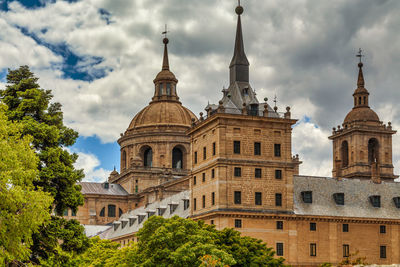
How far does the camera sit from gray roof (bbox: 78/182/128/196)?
133m

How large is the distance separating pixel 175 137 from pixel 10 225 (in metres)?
98.9

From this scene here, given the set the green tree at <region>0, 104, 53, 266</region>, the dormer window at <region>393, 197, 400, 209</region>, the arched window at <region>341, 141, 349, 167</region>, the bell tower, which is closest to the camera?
the green tree at <region>0, 104, 53, 266</region>

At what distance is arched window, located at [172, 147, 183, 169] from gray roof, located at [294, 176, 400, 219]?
54548mm

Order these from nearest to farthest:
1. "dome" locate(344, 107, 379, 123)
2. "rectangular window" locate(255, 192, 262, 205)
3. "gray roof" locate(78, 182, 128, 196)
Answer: "rectangular window" locate(255, 192, 262, 205) < "dome" locate(344, 107, 379, 123) < "gray roof" locate(78, 182, 128, 196)

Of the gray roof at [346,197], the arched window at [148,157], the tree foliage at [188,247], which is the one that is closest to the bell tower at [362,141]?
the gray roof at [346,197]

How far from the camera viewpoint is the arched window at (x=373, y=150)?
382 feet

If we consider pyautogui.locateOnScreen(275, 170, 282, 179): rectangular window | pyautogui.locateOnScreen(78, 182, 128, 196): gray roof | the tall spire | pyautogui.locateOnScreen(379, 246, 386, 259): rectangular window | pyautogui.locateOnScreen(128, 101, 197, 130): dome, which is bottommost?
pyautogui.locateOnScreen(379, 246, 386, 259): rectangular window

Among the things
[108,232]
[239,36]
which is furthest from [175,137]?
[239,36]

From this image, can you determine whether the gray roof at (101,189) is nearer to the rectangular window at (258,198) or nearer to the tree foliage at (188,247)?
the rectangular window at (258,198)

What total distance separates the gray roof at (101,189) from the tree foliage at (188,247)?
2799 inches

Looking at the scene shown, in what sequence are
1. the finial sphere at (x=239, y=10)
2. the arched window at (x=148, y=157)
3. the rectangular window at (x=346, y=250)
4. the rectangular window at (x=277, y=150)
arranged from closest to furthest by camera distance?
the rectangular window at (x=277, y=150) < the rectangular window at (x=346, y=250) < the finial sphere at (x=239, y=10) < the arched window at (x=148, y=157)

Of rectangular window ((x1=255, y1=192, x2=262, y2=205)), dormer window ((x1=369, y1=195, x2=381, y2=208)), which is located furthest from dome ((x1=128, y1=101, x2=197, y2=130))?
rectangular window ((x1=255, y1=192, x2=262, y2=205))

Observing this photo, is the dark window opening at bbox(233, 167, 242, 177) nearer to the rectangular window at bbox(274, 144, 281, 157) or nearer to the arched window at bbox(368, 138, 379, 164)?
the rectangular window at bbox(274, 144, 281, 157)

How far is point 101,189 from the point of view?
135 m
